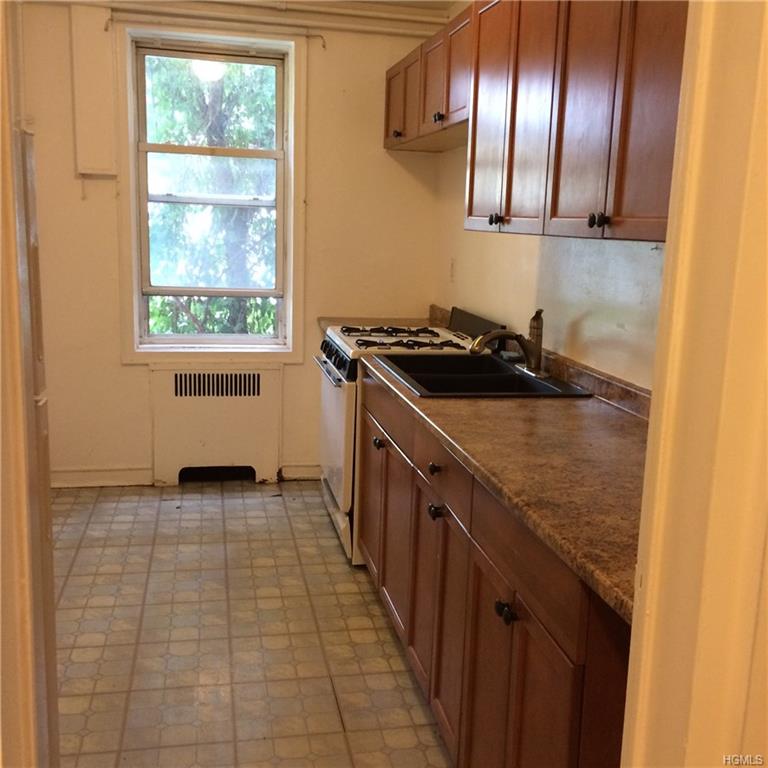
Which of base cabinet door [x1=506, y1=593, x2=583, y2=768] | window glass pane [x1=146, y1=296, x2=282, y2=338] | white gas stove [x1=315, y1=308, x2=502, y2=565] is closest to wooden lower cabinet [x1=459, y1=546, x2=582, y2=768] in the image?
base cabinet door [x1=506, y1=593, x2=583, y2=768]

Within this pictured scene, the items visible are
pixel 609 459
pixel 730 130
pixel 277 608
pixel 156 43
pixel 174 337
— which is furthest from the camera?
pixel 174 337

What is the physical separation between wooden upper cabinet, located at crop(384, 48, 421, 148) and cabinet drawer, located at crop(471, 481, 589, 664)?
2425mm

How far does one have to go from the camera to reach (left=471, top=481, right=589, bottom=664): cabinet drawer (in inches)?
50.5

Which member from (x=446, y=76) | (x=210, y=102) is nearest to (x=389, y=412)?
(x=446, y=76)

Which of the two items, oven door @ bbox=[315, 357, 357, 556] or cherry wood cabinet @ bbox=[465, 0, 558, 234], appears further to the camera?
oven door @ bbox=[315, 357, 357, 556]

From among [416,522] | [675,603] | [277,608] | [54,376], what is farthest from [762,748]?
[54,376]

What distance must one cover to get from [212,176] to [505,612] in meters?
3.29

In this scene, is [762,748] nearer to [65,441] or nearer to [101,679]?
[101,679]

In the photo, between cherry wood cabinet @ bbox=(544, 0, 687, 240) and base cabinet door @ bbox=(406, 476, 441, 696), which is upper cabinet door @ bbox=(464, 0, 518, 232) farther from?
base cabinet door @ bbox=(406, 476, 441, 696)

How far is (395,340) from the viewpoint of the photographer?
3490 mm

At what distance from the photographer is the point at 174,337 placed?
4.34m

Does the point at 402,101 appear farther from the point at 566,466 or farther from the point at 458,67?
the point at 566,466

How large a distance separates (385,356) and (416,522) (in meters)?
0.91

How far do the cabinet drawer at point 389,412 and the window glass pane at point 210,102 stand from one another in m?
1.81
